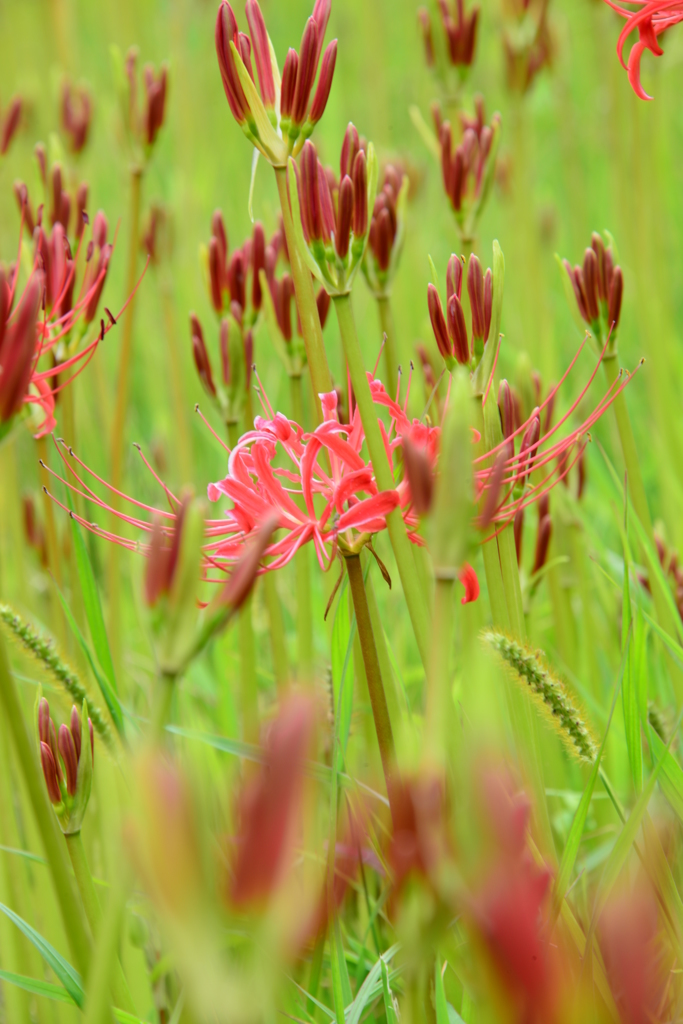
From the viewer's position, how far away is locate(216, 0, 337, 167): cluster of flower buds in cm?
66

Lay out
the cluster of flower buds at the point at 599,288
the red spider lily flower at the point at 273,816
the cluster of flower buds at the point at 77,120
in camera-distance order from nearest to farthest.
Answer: the red spider lily flower at the point at 273,816
the cluster of flower buds at the point at 599,288
the cluster of flower buds at the point at 77,120

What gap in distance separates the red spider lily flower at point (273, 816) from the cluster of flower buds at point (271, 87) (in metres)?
0.49

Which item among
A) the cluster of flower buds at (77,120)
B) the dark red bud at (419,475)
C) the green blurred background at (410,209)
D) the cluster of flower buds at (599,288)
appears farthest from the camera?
the green blurred background at (410,209)

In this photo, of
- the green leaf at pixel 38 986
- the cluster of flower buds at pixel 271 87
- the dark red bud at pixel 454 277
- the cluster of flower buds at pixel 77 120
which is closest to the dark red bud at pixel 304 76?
the cluster of flower buds at pixel 271 87

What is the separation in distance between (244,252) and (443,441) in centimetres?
74

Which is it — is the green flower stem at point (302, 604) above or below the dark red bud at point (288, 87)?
below

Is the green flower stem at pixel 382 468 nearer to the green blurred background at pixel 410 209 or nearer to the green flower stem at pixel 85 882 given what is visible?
the green flower stem at pixel 85 882

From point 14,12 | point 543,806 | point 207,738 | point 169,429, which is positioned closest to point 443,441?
point 543,806

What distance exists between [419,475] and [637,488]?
2.02ft

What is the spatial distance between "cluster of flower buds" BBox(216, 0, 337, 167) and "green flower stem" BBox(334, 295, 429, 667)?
140 millimetres

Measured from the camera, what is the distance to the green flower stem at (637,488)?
92 cm

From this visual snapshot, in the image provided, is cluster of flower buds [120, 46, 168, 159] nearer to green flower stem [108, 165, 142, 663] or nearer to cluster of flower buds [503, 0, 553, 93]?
green flower stem [108, 165, 142, 663]

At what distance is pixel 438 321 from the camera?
669 millimetres

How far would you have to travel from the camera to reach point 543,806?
2.28ft
